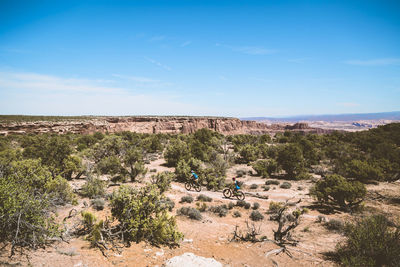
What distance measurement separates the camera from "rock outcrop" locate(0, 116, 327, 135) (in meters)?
48.0

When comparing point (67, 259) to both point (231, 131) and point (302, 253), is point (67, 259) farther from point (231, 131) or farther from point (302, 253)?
point (231, 131)

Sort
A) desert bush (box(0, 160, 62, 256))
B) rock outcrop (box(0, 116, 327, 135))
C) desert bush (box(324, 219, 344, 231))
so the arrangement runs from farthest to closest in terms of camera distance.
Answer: rock outcrop (box(0, 116, 327, 135)) → desert bush (box(324, 219, 344, 231)) → desert bush (box(0, 160, 62, 256))

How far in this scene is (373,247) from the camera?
6250 millimetres

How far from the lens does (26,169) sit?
375 inches

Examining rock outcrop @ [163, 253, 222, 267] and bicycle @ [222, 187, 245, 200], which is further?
bicycle @ [222, 187, 245, 200]

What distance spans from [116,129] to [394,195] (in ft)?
225

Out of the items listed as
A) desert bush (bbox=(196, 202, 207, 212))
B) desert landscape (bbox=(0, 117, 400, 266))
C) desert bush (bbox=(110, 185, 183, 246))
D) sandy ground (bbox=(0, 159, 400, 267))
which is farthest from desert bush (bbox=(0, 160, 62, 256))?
desert bush (bbox=(196, 202, 207, 212))

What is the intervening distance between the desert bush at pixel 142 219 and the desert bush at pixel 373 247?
611cm

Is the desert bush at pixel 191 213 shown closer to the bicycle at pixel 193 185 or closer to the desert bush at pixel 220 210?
the desert bush at pixel 220 210

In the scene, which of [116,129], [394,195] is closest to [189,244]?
[394,195]

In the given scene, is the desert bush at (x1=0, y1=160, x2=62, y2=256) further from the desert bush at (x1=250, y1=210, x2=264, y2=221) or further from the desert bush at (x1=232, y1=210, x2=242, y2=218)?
the desert bush at (x1=250, y1=210, x2=264, y2=221)

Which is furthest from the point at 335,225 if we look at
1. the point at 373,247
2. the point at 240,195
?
the point at 240,195

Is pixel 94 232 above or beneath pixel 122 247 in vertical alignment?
above

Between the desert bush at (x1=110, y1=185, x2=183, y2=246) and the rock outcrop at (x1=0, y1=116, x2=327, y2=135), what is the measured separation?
5367 cm
